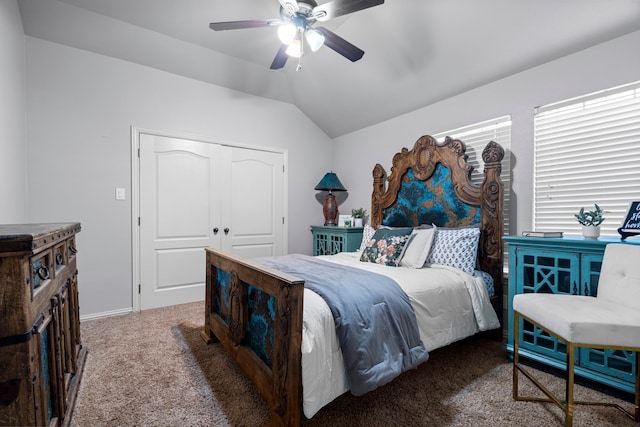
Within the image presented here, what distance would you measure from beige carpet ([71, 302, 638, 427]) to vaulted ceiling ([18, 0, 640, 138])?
2391 millimetres

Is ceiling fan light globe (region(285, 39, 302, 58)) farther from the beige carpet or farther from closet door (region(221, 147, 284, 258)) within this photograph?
the beige carpet

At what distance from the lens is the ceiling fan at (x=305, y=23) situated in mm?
1894

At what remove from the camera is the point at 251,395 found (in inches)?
67.8

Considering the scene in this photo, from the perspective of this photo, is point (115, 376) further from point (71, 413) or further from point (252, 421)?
point (252, 421)

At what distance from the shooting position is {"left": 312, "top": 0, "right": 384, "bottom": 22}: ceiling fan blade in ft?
6.00

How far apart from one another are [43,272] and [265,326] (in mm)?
996

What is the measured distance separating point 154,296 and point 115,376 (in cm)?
154

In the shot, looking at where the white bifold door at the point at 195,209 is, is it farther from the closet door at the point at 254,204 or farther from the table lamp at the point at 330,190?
the table lamp at the point at 330,190

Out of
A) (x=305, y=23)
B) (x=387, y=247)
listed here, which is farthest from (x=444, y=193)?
(x=305, y=23)

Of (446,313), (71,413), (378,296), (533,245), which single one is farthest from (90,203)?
(533,245)

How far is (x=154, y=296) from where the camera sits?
3383 mm

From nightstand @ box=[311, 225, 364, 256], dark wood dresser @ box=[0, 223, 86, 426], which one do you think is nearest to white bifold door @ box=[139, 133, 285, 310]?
→ nightstand @ box=[311, 225, 364, 256]

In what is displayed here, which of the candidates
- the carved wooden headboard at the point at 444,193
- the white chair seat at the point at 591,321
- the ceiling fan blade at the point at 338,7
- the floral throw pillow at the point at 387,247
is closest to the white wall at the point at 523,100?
the carved wooden headboard at the point at 444,193

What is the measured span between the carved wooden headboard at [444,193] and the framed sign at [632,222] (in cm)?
74
